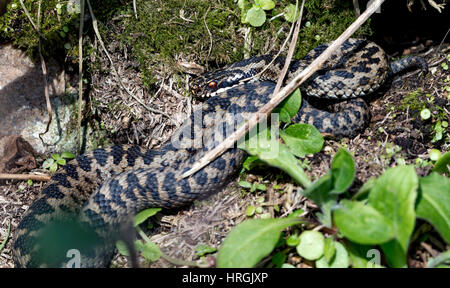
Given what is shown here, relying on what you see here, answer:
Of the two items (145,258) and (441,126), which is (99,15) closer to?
(145,258)

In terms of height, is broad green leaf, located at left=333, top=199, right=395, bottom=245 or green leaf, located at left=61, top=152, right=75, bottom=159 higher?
broad green leaf, located at left=333, top=199, right=395, bottom=245

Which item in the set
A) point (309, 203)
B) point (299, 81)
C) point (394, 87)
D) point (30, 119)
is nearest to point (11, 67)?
point (30, 119)

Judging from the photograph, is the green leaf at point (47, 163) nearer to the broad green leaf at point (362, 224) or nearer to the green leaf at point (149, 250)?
the green leaf at point (149, 250)

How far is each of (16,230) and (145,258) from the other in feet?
4.89

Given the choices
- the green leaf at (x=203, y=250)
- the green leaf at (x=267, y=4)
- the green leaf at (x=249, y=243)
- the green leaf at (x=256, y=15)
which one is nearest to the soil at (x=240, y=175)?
the green leaf at (x=203, y=250)

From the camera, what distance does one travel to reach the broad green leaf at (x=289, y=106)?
3.72 m

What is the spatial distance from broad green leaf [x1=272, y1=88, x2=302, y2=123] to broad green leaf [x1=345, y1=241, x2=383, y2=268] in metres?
1.36

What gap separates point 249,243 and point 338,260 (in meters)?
0.69

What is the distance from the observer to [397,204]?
8.61ft

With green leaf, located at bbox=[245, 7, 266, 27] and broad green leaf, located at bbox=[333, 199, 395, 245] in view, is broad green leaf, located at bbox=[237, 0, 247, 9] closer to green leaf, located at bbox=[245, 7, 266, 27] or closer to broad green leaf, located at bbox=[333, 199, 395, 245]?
green leaf, located at bbox=[245, 7, 266, 27]

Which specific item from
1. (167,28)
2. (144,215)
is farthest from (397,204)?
(167,28)

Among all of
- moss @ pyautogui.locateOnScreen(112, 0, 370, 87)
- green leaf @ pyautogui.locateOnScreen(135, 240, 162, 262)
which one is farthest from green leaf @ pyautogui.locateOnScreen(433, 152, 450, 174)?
green leaf @ pyautogui.locateOnScreen(135, 240, 162, 262)

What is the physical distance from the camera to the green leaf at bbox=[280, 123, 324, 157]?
3.51 metres

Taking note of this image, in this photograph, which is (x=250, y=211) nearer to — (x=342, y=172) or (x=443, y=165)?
(x=342, y=172)
